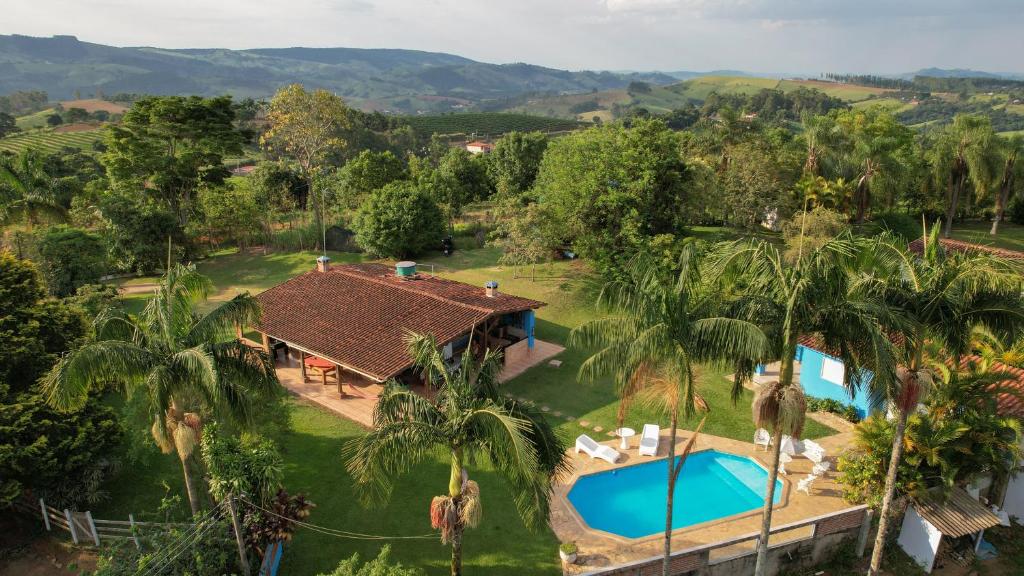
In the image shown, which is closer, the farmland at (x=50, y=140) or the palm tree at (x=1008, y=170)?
the palm tree at (x=1008, y=170)

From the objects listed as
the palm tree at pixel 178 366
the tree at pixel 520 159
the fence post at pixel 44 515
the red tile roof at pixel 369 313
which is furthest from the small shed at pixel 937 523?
the tree at pixel 520 159

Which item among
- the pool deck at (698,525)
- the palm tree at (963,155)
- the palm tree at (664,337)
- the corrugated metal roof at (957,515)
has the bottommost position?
the pool deck at (698,525)

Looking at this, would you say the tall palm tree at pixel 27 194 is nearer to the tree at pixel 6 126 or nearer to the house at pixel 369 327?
the house at pixel 369 327

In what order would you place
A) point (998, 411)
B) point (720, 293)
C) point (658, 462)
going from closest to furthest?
point (720, 293) → point (998, 411) → point (658, 462)

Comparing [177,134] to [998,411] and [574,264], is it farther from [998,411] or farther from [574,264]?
[998,411]


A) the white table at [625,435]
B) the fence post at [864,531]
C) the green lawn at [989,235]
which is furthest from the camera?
the green lawn at [989,235]

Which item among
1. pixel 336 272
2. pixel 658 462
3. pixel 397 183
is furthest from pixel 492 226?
pixel 658 462

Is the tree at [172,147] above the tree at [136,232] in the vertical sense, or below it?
above
